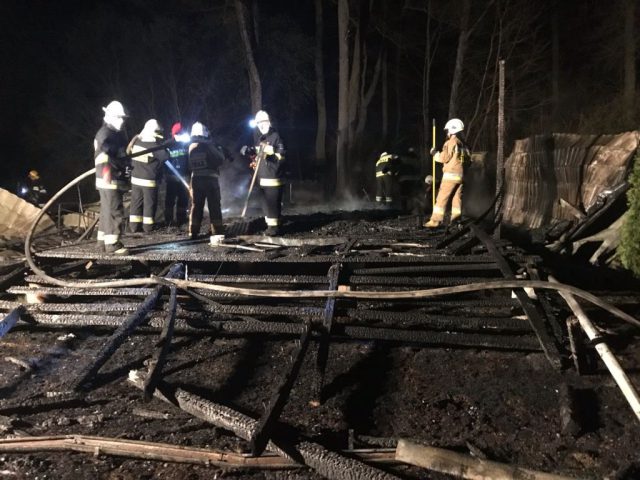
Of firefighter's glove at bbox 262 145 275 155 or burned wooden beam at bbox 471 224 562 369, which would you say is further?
firefighter's glove at bbox 262 145 275 155

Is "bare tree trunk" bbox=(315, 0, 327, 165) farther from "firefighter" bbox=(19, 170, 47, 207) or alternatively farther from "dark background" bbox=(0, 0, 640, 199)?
"firefighter" bbox=(19, 170, 47, 207)

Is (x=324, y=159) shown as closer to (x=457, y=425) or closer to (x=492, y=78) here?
(x=492, y=78)

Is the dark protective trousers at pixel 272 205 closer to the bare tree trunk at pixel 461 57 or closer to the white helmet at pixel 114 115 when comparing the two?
the white helmet at pixel 114 115

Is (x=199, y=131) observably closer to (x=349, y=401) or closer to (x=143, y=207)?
(x=143, y=207)

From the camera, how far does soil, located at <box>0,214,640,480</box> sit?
274 cm

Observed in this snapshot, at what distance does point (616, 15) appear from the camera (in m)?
18.4

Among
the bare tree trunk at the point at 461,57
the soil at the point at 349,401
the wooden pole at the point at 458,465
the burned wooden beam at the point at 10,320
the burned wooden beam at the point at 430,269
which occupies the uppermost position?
the bare tree trunk at the point at 461,57

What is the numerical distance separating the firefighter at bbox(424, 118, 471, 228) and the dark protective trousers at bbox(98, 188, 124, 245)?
14.2 ft

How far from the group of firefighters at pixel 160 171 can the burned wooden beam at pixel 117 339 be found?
1.69 metres

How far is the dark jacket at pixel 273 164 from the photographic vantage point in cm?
713

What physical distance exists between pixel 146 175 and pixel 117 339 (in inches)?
171

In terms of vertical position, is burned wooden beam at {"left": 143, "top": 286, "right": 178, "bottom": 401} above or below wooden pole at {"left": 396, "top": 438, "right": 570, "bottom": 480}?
above

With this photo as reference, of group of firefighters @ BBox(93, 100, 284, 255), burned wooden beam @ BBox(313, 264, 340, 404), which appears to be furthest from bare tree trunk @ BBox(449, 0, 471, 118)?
burned wooden beam @ BBox(313, 264, 340, 404)

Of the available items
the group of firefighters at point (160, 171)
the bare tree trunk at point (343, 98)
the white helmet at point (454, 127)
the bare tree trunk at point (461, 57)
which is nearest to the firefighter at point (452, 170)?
the white helmet at point (454, 127)
